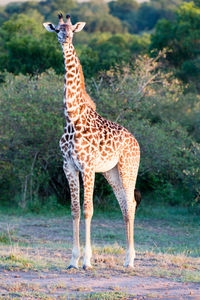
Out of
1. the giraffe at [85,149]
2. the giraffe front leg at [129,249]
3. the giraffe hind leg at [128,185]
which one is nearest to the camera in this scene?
the giraffe at [85,149]

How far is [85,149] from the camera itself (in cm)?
649

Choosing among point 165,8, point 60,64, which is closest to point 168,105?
point 60,64

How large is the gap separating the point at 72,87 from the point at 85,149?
815mm

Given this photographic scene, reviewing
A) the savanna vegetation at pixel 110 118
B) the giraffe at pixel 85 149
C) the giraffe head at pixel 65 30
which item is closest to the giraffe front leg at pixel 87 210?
the giraffe at pixel 85 149

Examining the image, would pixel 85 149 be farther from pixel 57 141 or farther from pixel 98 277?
pixel 57 141

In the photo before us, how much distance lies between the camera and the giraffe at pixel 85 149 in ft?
21.2

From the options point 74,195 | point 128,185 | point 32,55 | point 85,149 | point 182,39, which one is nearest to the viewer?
point 85,149

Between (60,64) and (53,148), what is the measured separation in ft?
21.4

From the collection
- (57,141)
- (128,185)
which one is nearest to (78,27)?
(128,185)

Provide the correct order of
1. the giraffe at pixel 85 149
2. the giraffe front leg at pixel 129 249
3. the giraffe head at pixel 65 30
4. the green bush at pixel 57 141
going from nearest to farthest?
the giraffe head at pixel 65 30, the giraffe at pixel 85 149, the giraffe front leg at pixel 129 249, the green bush at pixel 57 141

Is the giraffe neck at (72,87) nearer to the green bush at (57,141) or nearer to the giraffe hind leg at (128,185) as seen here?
→ the giraffe hind leg at (128,185)

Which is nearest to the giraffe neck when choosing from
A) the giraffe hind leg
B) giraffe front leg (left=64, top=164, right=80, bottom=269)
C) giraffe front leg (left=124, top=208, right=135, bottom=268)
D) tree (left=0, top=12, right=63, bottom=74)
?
giraffe front leg (left=64, top=164, right=80, bottom=269)

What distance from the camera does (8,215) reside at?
42.2ft

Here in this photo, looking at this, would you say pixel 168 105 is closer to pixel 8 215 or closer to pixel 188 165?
pixel 188 165
